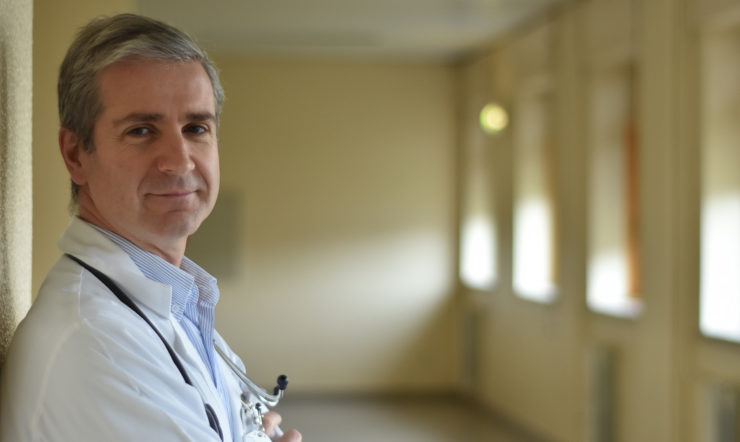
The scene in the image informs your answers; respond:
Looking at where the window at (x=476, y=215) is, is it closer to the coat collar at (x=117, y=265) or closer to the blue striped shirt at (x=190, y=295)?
the blue striped shirt at (x=190, y=295)

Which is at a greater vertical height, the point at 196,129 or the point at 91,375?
the point at 196,129

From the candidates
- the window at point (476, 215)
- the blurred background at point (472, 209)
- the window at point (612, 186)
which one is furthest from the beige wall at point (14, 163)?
the window at point (476, 215)

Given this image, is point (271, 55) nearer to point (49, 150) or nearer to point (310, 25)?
point (310, 25)

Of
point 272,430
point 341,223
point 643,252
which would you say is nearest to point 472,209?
point 341,223

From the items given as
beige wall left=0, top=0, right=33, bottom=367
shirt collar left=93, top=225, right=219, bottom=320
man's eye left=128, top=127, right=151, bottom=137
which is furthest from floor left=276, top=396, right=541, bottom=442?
man's eye left=128, top=127, right=151, bottom=137

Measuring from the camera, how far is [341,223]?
10164mm

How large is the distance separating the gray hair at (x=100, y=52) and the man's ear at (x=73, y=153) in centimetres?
1

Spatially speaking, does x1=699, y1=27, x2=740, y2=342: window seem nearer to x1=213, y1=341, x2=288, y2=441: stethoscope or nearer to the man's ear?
x1=213, y1=341, x2=288, y2=441: stethoscope

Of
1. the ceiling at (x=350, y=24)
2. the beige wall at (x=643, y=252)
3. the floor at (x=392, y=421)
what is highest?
the ceiling at (x=350, y=24)

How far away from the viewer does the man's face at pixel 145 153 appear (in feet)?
4.19

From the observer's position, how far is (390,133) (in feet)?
33.5

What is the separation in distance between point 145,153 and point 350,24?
Answer: 7055 millimetres

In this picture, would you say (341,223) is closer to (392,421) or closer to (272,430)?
(392,421)

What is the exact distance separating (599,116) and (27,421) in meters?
6.10
